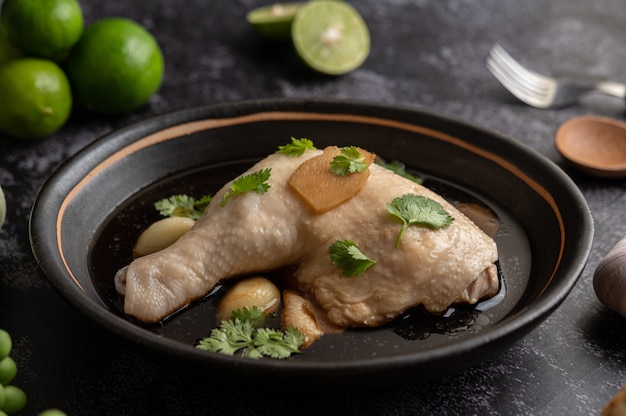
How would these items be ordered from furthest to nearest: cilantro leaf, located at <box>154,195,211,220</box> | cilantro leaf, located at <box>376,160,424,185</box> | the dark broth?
cilantro leaf, located at <box>376,160,424,185</box>, cilantro leaf, located at <box>154,195,211,220</box>, the dark broth

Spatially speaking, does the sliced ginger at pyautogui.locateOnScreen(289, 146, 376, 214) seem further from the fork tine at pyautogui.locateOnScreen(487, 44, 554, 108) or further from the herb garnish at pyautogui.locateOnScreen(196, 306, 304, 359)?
the fork tine at pyautogui.locateOnScreen(487, 44, 554, 108)

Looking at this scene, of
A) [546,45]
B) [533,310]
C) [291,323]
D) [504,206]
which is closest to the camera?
[533,310]

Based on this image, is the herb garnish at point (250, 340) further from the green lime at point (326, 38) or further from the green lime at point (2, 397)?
the green lime at point (326, 38)

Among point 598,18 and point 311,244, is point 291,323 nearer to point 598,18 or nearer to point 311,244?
point 311,244

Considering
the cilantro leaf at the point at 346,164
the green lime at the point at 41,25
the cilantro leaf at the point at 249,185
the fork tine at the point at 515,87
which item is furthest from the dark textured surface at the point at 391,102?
the cilantro leaf at the point at 346,164

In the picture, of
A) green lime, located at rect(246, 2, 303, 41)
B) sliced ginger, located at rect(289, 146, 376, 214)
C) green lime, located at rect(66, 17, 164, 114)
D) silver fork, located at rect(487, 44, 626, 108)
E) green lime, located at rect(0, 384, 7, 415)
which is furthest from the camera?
green lime, located at rect(246, 2, 303, 41)

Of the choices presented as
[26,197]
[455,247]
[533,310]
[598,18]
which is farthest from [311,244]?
[598,18]

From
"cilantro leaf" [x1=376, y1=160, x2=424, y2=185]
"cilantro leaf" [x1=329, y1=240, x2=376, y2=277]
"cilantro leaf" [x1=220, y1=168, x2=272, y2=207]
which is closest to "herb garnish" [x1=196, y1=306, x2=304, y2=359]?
"cilantro leaf" [x1=329, y1=240, x2=376, y2=277]
